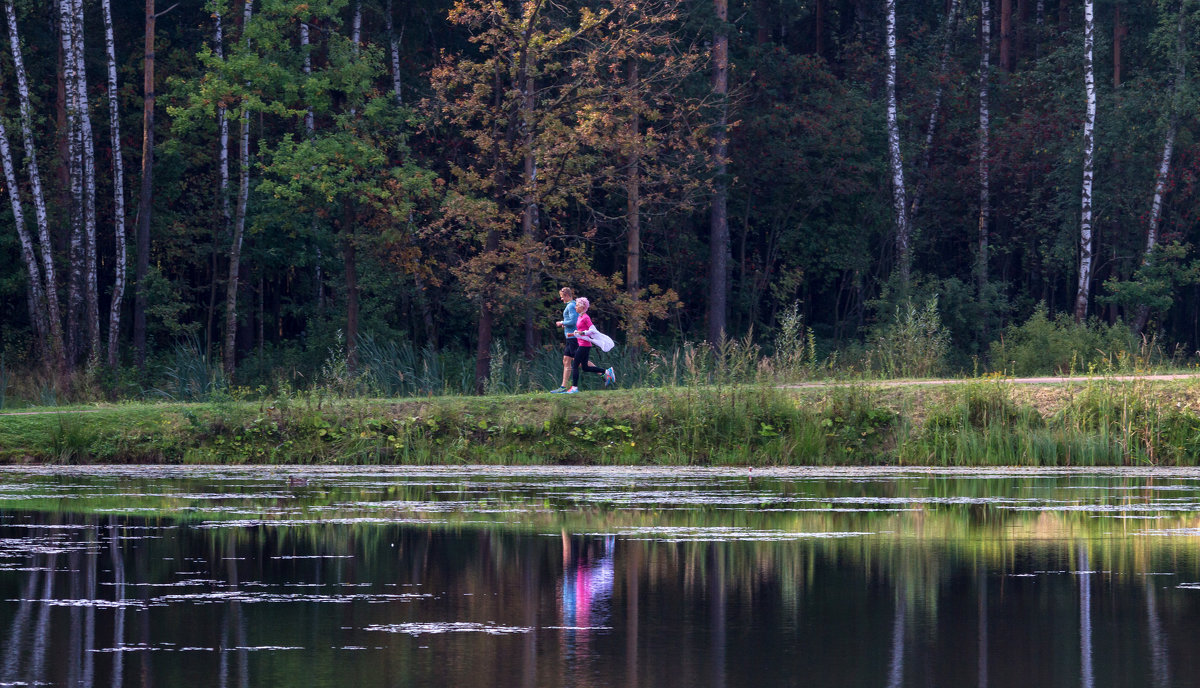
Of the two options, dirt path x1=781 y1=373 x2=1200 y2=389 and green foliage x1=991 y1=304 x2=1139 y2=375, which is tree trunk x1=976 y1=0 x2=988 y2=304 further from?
dirt path x1=781 y1=373 x2=1200 y2=389

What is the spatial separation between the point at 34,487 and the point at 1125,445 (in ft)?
47.9

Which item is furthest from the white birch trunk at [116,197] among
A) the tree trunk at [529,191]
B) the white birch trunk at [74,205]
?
the tree trunk at [529,191]

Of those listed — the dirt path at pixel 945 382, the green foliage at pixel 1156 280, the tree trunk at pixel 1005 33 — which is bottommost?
the dirt path at pixel 945 382

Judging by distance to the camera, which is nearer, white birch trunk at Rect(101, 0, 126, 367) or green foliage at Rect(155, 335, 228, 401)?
green foliage at Rect(155, 335, 228, 401)

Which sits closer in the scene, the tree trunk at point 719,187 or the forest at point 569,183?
the forest at point 569,183

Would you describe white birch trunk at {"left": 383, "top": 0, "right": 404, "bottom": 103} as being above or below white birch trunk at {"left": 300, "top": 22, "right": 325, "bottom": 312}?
above

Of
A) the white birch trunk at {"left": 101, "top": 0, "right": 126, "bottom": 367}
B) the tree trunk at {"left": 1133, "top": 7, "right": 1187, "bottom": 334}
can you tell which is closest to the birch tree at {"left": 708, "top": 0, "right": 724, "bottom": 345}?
the tree trunk at {"left": 1133, "top": 7, "right": 1187, "bottom": 334}

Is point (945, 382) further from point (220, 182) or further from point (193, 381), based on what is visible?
point (220, 182)

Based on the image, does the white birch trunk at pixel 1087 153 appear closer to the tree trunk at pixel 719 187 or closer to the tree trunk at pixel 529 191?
the tree trunk at pixel 719 187

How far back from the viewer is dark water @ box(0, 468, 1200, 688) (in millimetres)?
8023

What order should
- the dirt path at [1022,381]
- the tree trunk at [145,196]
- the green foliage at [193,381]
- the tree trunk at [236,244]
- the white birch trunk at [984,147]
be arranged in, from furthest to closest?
the white birch trunk at [984,147], the tree trunk at [236,244], the tree trunk at [145,196], the green foliage at [193,381], the dirt path at [1022,381]

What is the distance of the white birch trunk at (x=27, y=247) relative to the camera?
130ft

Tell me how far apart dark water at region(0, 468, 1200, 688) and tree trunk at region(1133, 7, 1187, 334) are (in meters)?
31.0

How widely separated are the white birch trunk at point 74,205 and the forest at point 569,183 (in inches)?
5.2
